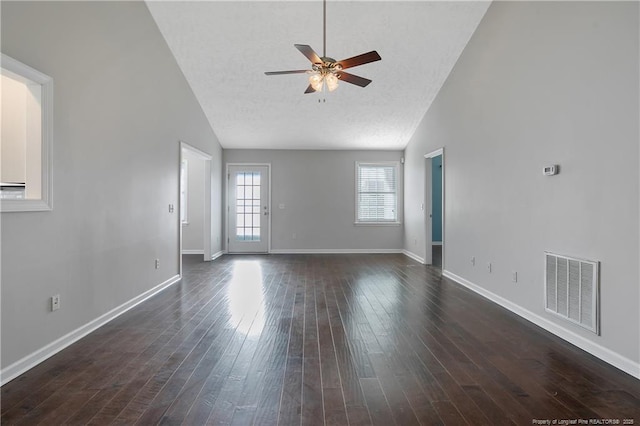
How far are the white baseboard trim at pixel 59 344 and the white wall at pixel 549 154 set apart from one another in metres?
4.29

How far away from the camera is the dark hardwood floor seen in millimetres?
2016

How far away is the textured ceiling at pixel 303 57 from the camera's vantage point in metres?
4.59

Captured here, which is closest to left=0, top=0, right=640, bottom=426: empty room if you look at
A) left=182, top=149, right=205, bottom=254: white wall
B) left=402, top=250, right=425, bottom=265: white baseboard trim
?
left=402, top=250, right=425, bottom=265: white baseboard trim

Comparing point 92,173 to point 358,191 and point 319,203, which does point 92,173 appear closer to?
point 319,203

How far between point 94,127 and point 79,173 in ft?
1.65

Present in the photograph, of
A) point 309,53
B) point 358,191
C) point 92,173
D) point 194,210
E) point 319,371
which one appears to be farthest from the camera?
point 358,191

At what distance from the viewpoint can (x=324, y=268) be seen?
6598 millimetres

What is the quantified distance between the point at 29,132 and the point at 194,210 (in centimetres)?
579

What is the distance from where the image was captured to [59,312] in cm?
289

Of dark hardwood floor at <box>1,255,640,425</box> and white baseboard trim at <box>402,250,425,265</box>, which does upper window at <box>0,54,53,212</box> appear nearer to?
dark hardwood floor at <box>1,255,640,425</box>

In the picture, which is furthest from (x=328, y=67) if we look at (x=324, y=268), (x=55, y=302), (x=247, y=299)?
(x=324, y=268)

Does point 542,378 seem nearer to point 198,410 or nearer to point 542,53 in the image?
point 198,410

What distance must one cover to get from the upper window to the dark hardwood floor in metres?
1.30

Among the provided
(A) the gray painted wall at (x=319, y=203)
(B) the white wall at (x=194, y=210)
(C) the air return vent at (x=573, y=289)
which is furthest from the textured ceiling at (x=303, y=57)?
(C) the air return vent at (x=573, y=289)
